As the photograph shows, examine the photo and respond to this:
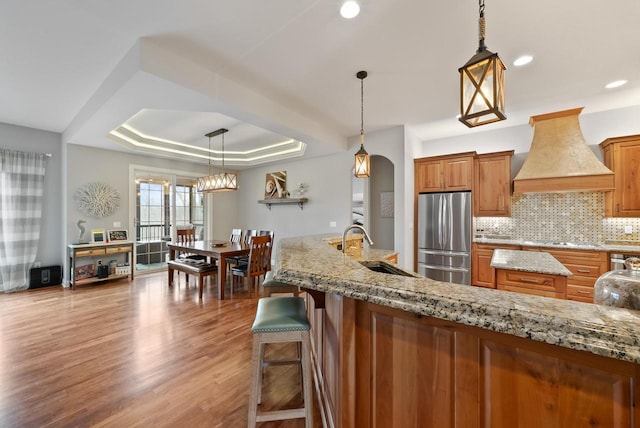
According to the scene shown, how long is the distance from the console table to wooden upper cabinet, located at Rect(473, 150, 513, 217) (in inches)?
244

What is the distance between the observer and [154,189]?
557 centimetres

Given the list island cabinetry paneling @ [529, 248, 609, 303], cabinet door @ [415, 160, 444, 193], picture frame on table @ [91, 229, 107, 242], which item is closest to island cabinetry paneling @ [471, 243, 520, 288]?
island cabinetry paneling @ [529, 248, 609, 303]

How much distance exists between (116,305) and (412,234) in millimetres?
4565

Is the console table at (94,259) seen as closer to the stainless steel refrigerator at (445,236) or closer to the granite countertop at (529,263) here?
the stainless steel refrigerator at (445,236)

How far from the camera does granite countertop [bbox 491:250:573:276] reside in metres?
1.84

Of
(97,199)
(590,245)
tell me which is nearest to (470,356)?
(590,245)

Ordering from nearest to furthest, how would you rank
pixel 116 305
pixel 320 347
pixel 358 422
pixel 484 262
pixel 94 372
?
pixel 358 422 < pixel 320 347 < pixel 94 372 < pixel 116 305 < pixel 484 262

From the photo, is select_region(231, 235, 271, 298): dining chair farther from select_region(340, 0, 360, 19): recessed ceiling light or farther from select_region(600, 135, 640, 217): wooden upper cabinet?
select_region(600, 135, 640, 217): wooden upper cabinet

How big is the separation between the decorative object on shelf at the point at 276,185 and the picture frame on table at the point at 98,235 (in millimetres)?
3248

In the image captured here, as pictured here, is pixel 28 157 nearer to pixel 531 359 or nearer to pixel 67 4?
pixel 67 4

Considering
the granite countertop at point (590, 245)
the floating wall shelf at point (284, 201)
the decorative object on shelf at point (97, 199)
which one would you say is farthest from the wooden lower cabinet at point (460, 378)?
the decorative object on shelf at point (97, 199)

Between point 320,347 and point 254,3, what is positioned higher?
point 254,3

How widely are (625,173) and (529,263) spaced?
2617 millimetres

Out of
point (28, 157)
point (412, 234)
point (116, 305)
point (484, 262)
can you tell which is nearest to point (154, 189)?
point (28, 157)
